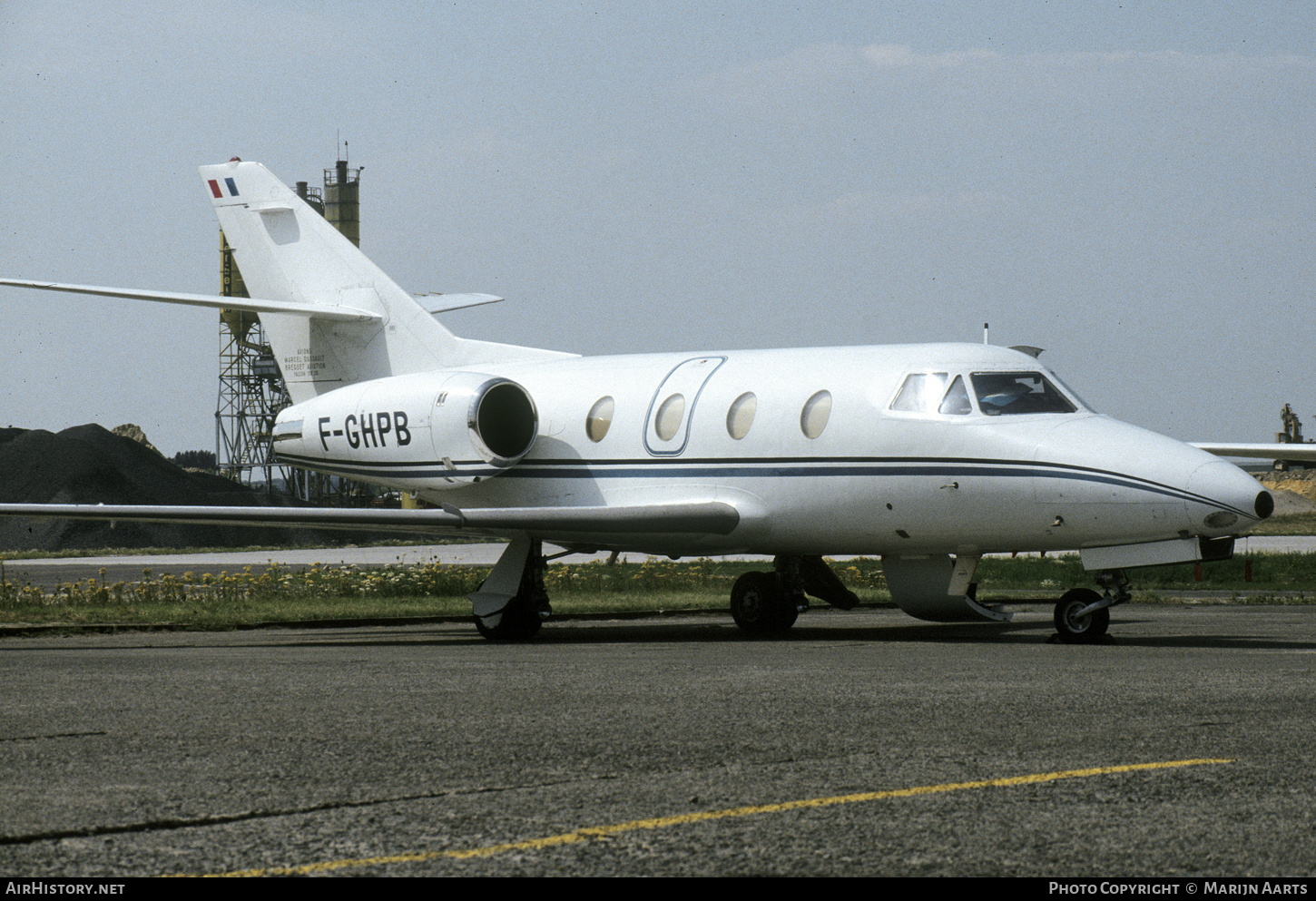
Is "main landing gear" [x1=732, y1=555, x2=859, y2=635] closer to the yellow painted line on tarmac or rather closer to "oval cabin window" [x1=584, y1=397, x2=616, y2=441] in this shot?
"oval cabin window" [x1=584, y1=397, x2=616, y2=441]

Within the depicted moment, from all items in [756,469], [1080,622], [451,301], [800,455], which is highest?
[451,301]

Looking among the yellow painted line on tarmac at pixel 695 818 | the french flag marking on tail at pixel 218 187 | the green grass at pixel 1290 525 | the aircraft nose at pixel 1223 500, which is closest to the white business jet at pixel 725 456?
the aircraft nose at pixel 1223 500

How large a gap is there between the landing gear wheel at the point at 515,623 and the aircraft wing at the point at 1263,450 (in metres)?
8.24

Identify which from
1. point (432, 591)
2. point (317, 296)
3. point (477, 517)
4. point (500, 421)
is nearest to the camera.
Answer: point (477, 517)

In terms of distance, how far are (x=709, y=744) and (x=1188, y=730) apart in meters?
2.46

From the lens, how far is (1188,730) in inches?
299

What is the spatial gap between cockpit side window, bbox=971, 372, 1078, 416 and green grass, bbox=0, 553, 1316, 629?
7.51 meters

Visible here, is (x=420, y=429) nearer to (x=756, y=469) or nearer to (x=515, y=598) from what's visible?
(x=515, y=598)

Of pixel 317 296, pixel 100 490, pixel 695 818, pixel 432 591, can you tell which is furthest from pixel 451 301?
pixel 100 490

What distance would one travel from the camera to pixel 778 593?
17.8 metres

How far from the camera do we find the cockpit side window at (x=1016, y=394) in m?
14.9

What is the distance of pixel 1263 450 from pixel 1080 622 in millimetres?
6256

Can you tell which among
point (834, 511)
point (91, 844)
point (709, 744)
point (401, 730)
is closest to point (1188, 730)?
point (709, 744)

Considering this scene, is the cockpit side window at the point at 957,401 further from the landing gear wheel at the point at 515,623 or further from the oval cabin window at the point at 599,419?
the landing gear wheel at the point at 515,623
